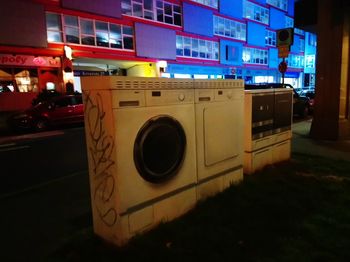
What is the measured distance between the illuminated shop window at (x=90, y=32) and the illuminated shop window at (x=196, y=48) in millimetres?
6244

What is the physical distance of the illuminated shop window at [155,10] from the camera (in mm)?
25117

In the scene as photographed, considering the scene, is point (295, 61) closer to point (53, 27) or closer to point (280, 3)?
point (280, 3)

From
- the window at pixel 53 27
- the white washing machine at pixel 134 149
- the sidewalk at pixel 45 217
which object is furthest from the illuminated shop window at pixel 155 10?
the white washing machine at pixel 134 149

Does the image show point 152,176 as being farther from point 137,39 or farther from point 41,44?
point 137,39

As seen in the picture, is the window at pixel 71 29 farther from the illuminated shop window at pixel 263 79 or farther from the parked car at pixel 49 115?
the illuminated shop window at pixel 263 79

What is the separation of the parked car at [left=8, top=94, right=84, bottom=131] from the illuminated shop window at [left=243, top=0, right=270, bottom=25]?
30.6m

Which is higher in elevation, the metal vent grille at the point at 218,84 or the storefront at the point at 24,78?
the storefront at the point at 24,78

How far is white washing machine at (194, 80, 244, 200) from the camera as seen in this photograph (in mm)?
3830

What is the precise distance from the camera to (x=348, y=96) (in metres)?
9.42

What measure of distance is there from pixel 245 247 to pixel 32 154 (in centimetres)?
705

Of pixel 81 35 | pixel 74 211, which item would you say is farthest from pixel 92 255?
pixel 81 35

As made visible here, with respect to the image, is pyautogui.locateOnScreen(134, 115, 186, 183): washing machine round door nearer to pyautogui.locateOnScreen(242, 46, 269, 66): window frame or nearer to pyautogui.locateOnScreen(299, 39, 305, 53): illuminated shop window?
pyautogui.locateOnScreen(242, 46, 269, 66): window frame

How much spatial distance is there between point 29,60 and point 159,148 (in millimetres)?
19658

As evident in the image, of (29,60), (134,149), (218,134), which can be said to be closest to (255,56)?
(29,60)
